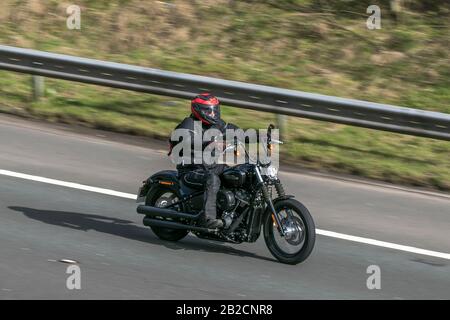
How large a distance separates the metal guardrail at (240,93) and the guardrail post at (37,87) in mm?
143

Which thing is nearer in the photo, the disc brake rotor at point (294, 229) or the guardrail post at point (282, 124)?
the disc brake rotor at point (294, 229)

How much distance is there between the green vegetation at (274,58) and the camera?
46.3 ft

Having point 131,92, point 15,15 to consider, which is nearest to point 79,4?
point 15,15

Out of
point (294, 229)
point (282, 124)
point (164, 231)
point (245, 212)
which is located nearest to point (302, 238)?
point (294, 229)

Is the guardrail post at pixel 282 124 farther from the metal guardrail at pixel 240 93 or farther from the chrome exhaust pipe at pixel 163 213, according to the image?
the chrome exhaust pipe at pixel 163 213

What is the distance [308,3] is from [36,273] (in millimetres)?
11215

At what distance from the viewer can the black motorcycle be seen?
9.45 meters

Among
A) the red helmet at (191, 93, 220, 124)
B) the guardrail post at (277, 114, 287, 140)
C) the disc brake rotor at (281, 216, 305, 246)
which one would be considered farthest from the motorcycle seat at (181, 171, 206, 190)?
the guardrail post at (277, 114, 287, 140)

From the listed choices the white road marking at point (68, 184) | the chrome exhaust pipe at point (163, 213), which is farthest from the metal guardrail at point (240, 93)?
the chrome exhaust pipe at point (163, 213)

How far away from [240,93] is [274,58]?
10.6 ft

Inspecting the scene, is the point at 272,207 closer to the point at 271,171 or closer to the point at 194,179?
the point at 271,171

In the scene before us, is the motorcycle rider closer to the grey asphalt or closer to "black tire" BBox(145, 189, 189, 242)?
the grey asphalt
